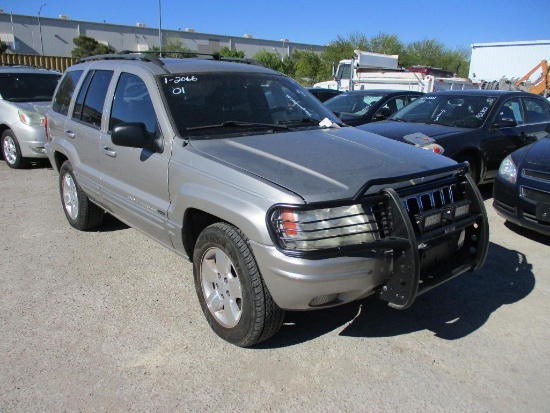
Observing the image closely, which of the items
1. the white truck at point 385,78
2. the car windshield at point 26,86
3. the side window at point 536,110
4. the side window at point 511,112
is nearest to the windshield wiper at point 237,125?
the side window at point 511,112

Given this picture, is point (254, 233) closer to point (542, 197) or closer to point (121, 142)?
point (121, 142)

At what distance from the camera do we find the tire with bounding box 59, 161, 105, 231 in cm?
501

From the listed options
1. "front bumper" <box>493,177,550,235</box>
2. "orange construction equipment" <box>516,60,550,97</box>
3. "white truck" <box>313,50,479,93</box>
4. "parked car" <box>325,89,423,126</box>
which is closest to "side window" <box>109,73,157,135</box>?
"front bumper" <box>493,177,550,235</box>

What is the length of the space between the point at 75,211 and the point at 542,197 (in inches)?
199

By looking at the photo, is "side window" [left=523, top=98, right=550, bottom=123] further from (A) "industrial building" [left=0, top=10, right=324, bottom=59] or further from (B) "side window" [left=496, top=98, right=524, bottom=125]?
(A) "industrial building" [left=0, top=10, right=324, bottom=59]

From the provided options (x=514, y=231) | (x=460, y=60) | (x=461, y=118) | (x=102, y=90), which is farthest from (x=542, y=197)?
(x=460, y=60)

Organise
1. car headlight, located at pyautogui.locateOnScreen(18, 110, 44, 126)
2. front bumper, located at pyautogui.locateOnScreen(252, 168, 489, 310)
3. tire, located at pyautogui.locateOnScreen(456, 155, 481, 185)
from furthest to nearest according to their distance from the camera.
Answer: car headlight, located at pyautogui.locateOnScreen(18, 110, 44, 126)
tire, located at pyautogui.locateOnScreen(456, 155, 481, 185)
front bumper, located at pyautogui.locateOnScreen(252, 168, 489, 310)

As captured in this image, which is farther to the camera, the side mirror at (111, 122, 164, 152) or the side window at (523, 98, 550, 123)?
the side window at (523, 98, 550, 123)

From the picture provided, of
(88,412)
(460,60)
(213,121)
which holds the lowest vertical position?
(88,412)

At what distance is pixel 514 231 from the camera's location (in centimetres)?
551

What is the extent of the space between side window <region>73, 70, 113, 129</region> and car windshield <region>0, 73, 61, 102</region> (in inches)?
194

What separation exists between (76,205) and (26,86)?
17.1ft

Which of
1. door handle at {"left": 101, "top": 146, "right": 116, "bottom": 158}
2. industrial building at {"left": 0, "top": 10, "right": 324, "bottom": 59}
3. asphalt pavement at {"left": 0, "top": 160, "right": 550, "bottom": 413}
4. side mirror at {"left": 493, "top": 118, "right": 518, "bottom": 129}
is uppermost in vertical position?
industrial building at {"left": 0, "top": 10, "right": 324, "bottom": 59}

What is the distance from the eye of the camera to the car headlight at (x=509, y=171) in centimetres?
530
